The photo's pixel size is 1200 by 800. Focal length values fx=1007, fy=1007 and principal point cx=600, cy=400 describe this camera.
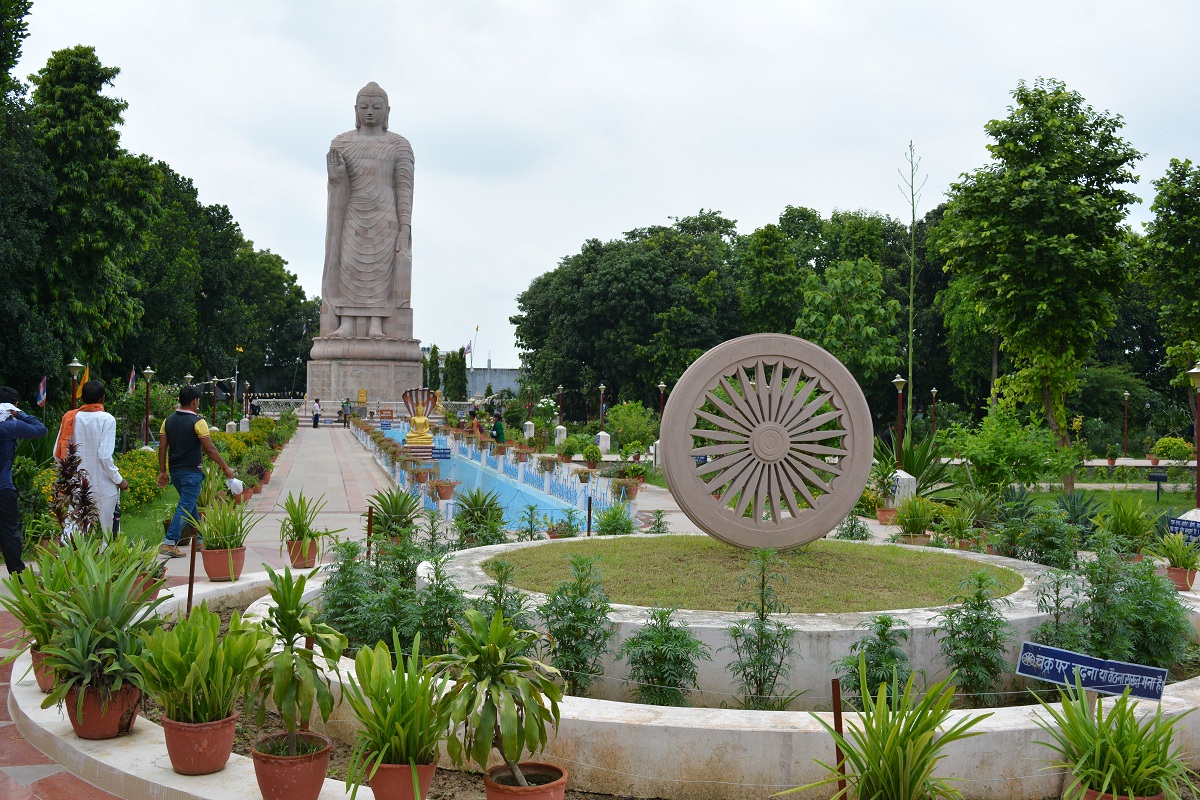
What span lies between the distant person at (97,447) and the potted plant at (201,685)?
13.2 feet

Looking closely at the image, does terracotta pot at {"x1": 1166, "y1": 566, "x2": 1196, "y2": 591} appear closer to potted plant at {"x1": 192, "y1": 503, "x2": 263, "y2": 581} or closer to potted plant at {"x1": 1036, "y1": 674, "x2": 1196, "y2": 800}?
potted plant at {"x1": 1036, "y1": 674, "x2": 1196, "y2": 800}

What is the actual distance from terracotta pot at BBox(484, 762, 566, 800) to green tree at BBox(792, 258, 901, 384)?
30.4 m

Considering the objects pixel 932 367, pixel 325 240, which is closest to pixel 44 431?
pixel 932 367

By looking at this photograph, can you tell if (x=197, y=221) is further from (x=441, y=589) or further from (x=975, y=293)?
(x=441, y=589)

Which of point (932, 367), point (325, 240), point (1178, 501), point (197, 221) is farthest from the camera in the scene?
point (325, 240)

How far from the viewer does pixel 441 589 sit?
5.82 meters

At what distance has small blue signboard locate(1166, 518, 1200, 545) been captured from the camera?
10.5 metres

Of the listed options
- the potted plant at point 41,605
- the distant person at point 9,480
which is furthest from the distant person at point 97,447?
the potted plant at point 41,605

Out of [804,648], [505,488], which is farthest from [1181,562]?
[505,488]

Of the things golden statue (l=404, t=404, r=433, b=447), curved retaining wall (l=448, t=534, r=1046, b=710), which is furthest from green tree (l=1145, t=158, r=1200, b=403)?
golden statue (l=404, t=404, r=433, b=447)

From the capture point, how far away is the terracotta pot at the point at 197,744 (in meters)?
4.36

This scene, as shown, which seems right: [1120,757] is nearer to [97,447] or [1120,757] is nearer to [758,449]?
[758,449]

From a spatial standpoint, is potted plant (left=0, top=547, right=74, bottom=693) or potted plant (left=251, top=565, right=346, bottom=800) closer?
potted plant (left=251, top=565, right=346, bottom=800)

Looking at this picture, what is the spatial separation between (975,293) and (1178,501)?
5916 mm
